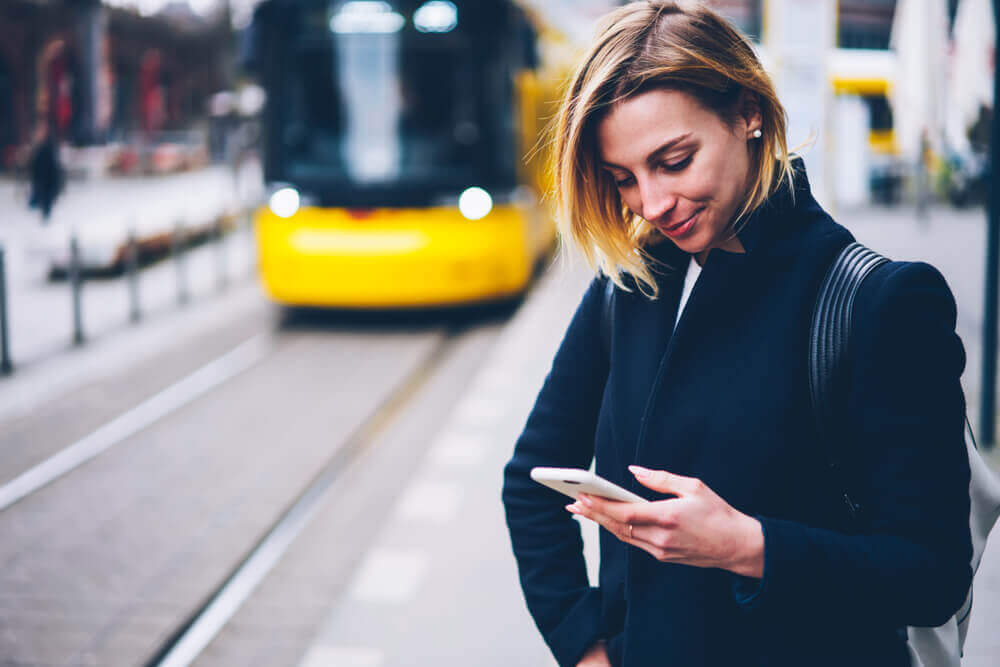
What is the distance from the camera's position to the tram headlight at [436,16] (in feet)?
30.7

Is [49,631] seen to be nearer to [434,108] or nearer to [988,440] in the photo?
[988,440]

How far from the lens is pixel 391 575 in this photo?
4.00m

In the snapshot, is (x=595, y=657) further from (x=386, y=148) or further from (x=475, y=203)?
(x=386, y=148)

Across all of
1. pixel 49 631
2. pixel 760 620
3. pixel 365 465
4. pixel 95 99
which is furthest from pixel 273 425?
pixel 95 99

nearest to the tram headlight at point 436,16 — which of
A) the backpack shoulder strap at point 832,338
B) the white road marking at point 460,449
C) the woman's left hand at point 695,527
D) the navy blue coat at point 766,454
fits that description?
the white road marking at point 460,449

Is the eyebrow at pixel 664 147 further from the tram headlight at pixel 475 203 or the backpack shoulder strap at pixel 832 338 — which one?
the tram headlight at pixel 475 203

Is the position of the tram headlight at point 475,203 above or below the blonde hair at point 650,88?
below

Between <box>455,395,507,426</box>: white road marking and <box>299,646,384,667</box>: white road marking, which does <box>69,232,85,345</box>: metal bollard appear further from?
<box>299,646,384,667</box>: white road marking

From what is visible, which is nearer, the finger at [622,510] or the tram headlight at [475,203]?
the finger at [622,510]

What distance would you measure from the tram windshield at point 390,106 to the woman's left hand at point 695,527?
827 cm

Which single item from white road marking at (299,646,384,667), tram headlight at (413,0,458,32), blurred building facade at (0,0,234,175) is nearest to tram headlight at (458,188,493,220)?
tram headlight at (413,0,458,32)

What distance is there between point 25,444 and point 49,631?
2.68m

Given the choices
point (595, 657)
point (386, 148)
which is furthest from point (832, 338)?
point (386, 148)

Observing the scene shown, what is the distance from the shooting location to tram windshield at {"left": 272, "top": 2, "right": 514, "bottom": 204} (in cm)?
940
